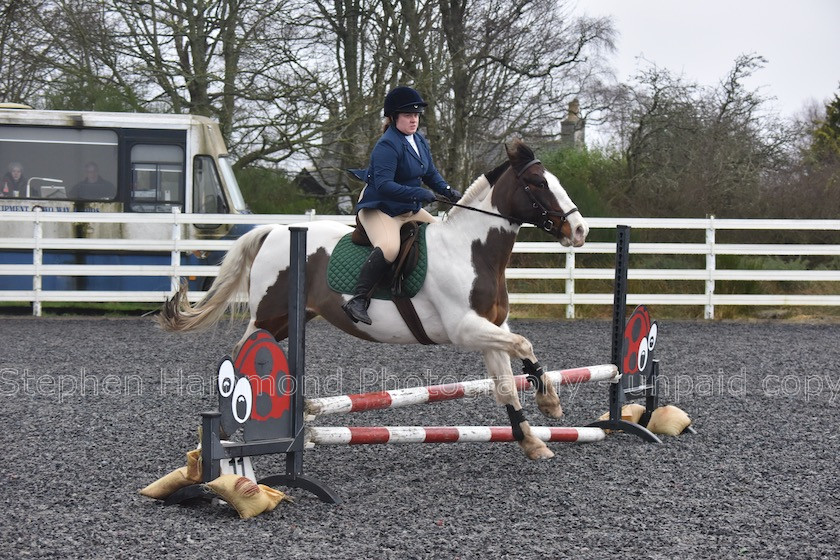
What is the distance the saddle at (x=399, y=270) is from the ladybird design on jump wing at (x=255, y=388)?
45.2 inches

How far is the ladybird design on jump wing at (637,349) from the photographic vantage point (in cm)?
621

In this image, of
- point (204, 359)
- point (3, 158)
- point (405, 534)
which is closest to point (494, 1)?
point (3, 158)

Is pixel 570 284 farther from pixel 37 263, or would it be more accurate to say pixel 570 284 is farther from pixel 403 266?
pixel 403 266

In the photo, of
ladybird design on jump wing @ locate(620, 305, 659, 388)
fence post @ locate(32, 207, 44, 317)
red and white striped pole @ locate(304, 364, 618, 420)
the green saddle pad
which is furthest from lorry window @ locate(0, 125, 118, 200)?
ladybird design on jump wing @ locate(620, 305, 659, 388)

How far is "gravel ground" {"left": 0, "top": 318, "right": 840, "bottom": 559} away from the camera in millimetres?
3881

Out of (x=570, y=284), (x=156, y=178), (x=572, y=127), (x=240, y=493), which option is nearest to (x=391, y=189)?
(x=240, y=493)

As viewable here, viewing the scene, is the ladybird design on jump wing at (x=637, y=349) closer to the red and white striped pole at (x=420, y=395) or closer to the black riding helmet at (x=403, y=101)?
the red and white striped pole at (x=420, y=395)

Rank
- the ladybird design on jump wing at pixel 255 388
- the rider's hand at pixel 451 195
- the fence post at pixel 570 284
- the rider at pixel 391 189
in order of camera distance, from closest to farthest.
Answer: the ladybird design on jump wing at pixel 255 388
the rider at pixel 391 189
the rider's hand at pixel 451 195
the fence post at pixel 570 284

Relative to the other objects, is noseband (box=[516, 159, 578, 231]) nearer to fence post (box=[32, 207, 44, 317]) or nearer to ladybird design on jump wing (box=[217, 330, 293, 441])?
ladybird design on jump wing (box=[217, 330, 293, 441])

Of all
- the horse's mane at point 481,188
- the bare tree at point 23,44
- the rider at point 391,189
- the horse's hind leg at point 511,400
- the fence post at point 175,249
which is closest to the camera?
the horse's hind leg at point 511,400

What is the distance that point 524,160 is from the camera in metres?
5.53

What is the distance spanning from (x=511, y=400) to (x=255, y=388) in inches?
62.2

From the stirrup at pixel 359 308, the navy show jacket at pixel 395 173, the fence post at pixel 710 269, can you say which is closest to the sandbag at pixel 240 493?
the stirrup at pixel 359 308

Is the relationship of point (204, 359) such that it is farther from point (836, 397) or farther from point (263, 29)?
point (263, 29)
